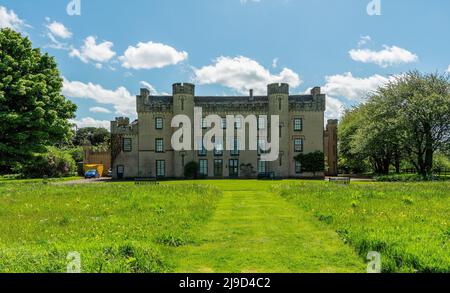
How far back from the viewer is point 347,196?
1731 centimetres

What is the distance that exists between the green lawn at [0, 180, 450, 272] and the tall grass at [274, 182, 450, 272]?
0.08ft

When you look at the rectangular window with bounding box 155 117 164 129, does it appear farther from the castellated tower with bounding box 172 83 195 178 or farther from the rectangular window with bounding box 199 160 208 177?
the rectangular window with bounding box 199 160 208 177

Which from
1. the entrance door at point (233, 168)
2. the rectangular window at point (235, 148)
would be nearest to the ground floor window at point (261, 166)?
the entrance door at point (233, 168)

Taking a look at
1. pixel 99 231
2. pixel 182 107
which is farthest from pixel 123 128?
pixel 99 231

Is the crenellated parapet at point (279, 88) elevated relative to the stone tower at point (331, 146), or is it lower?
elevated

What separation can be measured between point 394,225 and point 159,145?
44.4 meters

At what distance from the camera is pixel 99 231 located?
30.5 ft

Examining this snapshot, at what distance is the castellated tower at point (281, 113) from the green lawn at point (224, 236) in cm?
3462

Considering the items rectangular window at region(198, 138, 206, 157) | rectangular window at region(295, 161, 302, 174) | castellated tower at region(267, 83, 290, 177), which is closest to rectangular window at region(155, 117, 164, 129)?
rectangular window at region(198, 138, 206, 157)

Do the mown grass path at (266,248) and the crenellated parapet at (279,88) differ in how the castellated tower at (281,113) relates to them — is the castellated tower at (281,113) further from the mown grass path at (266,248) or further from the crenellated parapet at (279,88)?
the mown grass path at (266,248)

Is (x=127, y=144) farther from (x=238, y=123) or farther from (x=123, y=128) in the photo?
(x=238, y=123)

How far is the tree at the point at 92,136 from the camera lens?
10022 centimetres
